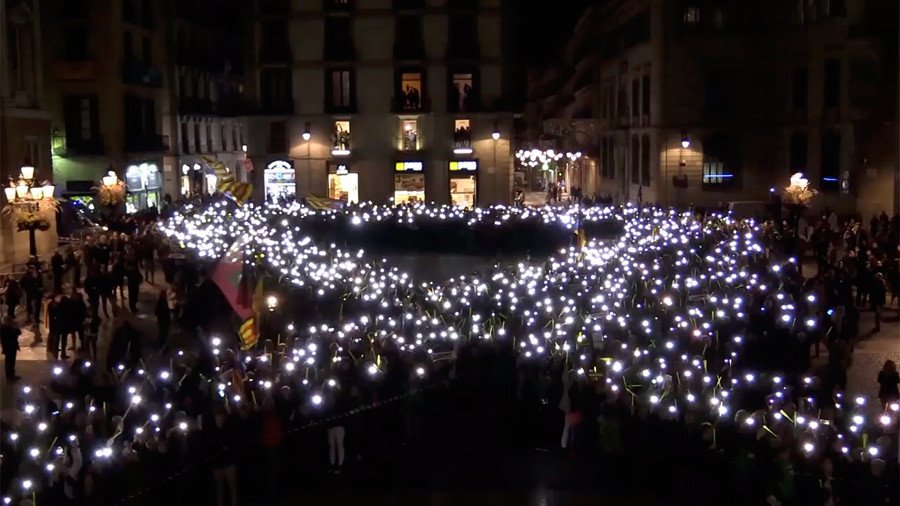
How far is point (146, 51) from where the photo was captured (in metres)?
52.9

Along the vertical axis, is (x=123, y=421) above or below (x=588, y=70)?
below

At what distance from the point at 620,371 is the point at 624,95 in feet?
143

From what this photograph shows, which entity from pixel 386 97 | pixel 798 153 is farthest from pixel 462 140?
pixel 798 153

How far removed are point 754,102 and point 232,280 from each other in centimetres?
3453

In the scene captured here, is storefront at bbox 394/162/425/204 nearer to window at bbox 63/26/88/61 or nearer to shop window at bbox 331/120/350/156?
shop window at bbox 331/120/350/156

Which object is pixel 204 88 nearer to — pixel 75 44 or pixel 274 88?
pixel 274 88

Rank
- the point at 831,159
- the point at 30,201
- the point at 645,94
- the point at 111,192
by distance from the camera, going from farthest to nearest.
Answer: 1. the point at 645,94
2. the point at 831,159
3. the point at 111,192
4. the point at 30,201

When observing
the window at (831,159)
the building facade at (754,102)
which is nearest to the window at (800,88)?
the building facade at (754,102)

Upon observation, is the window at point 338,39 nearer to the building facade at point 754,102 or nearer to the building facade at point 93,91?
the building facade at point 93,91

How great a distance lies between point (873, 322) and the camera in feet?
75.1

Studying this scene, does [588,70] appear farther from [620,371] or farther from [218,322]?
[620,371]

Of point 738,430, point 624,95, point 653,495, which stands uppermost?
point 624,95

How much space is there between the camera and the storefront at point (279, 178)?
5434 centimetres

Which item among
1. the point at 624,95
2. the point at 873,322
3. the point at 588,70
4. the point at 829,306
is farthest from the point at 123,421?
the point at 588,70
